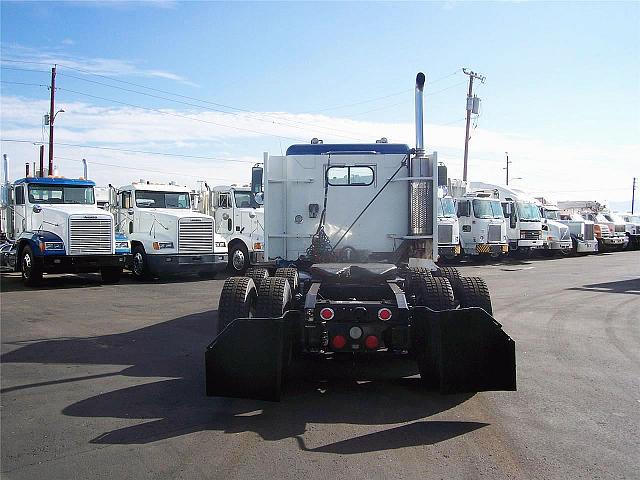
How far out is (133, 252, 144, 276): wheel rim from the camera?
740 inches

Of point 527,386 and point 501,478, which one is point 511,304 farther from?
point 501,478

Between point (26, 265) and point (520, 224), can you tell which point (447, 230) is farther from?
point (26, 265)

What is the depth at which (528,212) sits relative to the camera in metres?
29.1

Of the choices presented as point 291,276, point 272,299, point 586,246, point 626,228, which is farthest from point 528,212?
point 272,299

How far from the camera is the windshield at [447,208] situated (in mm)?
24066

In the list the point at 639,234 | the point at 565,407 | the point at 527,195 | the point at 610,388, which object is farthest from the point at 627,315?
the point at 639,234

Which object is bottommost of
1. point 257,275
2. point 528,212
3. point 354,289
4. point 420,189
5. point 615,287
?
point 615,287

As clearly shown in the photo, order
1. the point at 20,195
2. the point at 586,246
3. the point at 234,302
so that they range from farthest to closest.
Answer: the point at 586,246, the point at 20,195, the point at 234,302

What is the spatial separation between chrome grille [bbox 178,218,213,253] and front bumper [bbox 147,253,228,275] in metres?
0.21

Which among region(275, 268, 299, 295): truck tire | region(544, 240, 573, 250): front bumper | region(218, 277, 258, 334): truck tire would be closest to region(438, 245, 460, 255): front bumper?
region(544, 240, 573, 250): front bumper

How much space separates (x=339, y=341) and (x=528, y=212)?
2478 centimetres

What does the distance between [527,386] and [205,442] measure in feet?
11.6

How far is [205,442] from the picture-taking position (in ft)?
16.6

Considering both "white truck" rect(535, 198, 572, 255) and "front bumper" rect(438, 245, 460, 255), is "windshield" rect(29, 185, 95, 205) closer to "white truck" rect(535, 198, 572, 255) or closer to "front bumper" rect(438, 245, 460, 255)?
"front bumper" rect(438, 245, 460, 255)
